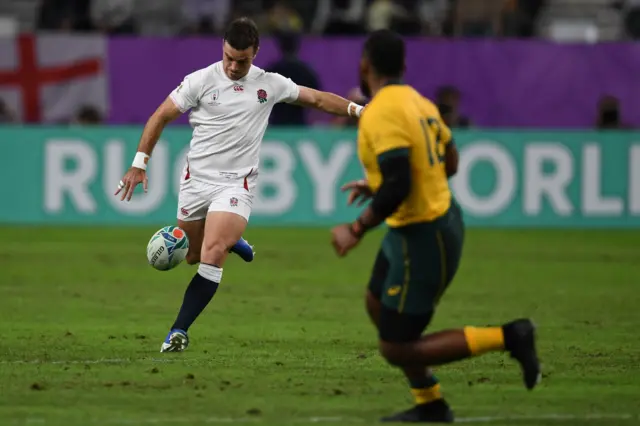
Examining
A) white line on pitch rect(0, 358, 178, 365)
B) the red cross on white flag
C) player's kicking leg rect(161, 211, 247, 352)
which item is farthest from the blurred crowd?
white line on pitch rect(0, 358, 178, 365)

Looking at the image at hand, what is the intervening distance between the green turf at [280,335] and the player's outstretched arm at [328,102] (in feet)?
5.95

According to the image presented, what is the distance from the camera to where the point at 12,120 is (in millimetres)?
22578

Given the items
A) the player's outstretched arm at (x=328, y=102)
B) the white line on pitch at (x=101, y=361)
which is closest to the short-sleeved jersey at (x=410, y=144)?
the white line on pitch at (x=101, y=361)

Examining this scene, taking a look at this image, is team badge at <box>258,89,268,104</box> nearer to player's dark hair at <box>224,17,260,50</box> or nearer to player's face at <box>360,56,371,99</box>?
player's dark hair at <box>224,17,260,50</box>

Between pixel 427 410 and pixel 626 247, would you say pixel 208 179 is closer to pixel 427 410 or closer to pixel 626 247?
pixel 427 410

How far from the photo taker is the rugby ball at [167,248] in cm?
1112

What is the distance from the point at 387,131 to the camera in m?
7.80

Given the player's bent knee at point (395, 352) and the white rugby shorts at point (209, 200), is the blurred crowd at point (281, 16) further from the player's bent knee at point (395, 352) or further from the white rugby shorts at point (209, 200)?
the player's bent knee at point (395, 352)

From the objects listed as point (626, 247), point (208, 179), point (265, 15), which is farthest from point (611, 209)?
point (208, 179)

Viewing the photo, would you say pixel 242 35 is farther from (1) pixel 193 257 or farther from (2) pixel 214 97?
(1) pixel 193 257

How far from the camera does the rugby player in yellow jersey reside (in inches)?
310

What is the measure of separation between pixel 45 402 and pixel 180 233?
2.93m

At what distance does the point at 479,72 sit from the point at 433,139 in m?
15.5

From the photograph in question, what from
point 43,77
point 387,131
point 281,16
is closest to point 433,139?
point 387,131
